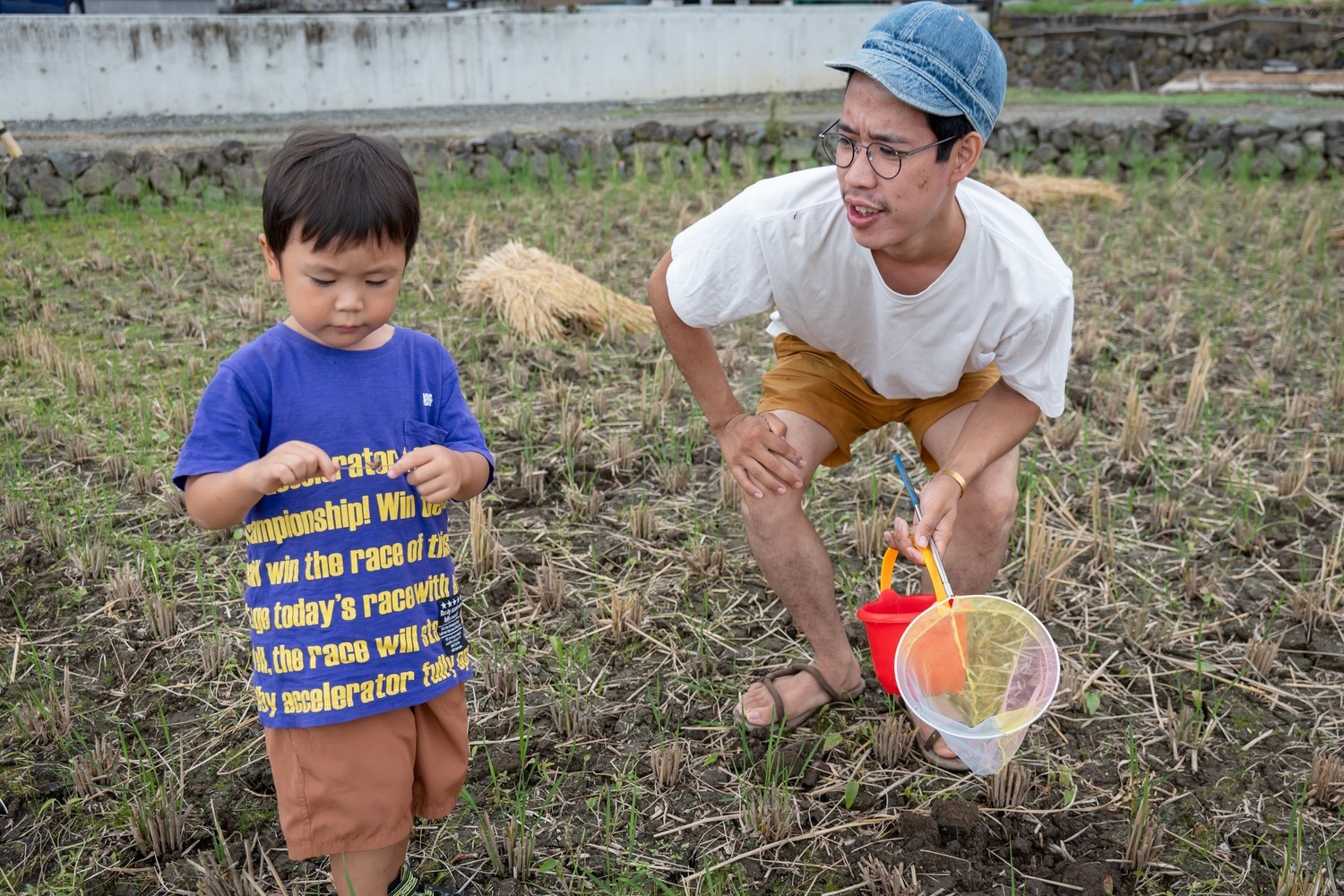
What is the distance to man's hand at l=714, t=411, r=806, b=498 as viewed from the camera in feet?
7.71

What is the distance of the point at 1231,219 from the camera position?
7219mm

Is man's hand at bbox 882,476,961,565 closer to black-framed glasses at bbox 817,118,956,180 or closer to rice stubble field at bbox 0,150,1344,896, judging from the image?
rice stubble field at bbox 0,150,1344,896

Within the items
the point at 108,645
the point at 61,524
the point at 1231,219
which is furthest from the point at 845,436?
the point at 1231,219

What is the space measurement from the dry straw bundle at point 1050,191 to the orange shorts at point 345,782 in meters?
6.79

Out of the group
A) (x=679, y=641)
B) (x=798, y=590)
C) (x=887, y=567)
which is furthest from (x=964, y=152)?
(x=679, y=641)

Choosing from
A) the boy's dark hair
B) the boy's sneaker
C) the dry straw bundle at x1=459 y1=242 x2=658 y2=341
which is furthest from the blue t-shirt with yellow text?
the dry straw bundle at x1=459 y1=242 x2=658 y2=341

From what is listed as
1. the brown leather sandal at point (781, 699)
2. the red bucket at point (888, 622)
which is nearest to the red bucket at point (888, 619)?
the red bucket at point (888, 622)

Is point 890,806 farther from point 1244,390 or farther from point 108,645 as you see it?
point 1244,390

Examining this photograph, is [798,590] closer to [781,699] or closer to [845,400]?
[781,699]

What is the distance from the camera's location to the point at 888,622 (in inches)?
82.0

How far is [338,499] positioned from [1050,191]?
7.08 metres

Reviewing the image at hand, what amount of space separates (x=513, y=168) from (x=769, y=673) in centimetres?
624

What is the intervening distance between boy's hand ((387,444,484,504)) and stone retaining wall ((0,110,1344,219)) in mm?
6216

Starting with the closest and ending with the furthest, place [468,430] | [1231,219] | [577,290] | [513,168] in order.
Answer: [468,430]
[577,290]
[1231,219]
[513,168]
